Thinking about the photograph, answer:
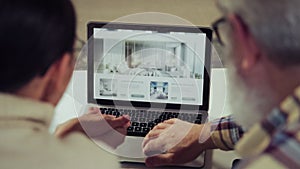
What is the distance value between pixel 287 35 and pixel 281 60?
0.13 ft

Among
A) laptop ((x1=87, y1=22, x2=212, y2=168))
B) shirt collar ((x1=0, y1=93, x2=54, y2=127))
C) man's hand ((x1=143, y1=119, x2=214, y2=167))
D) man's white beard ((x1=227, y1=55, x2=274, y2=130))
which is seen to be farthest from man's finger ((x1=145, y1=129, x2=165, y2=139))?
shirt collar ((x1=0, y1=93, x2=54, y2=127))

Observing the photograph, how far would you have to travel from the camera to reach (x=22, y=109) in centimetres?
79

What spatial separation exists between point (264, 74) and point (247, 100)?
0.08 m

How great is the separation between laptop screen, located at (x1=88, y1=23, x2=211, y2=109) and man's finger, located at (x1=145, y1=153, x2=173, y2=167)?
0.31 m

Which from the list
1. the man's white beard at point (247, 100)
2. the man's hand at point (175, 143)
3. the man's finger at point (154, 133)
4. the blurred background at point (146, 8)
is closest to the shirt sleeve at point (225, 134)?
the man's hand at point (175, 143)

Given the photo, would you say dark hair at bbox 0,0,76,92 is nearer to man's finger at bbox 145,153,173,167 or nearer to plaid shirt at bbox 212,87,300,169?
plaid shirt at bbox 212,87,300,169

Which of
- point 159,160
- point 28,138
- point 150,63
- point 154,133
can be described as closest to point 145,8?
point 150,63

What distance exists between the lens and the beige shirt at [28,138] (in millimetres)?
791

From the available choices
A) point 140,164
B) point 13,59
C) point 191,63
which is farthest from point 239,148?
point 191,63

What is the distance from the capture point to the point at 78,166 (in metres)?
0.85

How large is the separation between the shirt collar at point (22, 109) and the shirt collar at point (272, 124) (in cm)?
29

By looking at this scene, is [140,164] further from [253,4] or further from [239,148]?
[253,4]

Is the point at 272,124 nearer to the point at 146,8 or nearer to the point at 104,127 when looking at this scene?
the point at 104,127

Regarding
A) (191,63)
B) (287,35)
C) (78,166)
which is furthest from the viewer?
(191,63)
